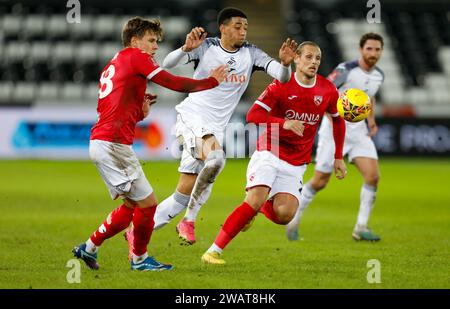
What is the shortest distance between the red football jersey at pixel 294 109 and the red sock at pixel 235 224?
0.76 m

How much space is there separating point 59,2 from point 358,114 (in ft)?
70.6

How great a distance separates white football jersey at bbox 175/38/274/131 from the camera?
9.22 meters

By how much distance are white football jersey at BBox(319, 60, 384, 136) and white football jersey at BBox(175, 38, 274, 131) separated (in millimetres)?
1934

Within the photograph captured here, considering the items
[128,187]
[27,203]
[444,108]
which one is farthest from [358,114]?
[444,108]

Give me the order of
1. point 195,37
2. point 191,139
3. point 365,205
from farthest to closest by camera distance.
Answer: point 365,205, point 191,139, point 195,37

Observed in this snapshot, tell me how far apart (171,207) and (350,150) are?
294 cm

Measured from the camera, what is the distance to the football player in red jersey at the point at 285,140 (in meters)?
8.65

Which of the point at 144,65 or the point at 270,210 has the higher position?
the point at 144,65

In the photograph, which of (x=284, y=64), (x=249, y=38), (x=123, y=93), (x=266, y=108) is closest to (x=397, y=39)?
(x=249, y=38)

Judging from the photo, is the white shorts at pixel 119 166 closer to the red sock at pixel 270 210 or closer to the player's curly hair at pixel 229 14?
the red sock at pixel 270 210

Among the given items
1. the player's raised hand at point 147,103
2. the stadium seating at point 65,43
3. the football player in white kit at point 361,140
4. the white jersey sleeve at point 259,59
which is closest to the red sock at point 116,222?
the player's raised hand at point 147,103

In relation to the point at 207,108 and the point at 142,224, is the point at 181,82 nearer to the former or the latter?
the point at 142,224

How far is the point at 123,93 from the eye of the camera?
25.5 feet

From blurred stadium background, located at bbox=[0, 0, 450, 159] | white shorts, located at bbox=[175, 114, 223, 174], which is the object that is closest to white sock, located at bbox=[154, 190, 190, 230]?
white shorts, located at bbox=[175, 114, 223, 174]
